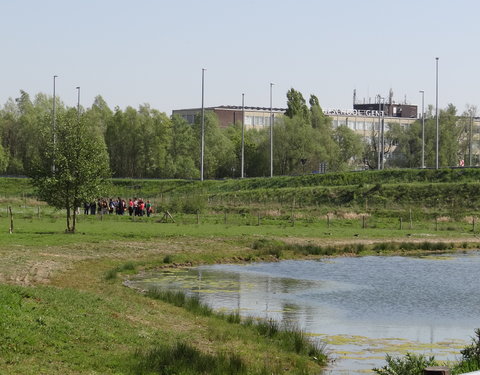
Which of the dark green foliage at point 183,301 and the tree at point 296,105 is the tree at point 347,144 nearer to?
the tree at point 296,105

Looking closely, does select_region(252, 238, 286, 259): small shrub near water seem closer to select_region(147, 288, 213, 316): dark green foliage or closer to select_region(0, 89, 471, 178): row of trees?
select_region(147, 288, 213, 316): dark green foliage

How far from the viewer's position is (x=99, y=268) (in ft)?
140

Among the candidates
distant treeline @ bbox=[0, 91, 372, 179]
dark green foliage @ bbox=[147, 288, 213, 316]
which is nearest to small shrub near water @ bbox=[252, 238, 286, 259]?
dark green foliage @ bbox=[147, 288, 213, 316]

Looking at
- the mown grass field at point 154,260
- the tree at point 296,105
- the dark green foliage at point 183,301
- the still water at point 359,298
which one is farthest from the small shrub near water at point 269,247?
the tree at point 296,105

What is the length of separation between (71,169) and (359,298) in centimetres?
2424

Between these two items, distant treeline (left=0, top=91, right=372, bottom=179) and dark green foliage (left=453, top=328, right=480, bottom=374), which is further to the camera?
distant treeline (left=0, top=91, right=372, bottom=179)

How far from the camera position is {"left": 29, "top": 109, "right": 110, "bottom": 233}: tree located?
56500 mm

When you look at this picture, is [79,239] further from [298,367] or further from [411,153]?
[411,153]

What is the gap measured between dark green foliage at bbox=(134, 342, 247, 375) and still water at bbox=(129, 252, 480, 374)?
3063 mm

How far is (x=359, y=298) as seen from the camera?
37344mm

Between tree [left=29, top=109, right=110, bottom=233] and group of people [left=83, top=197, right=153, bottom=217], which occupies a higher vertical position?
tree [left=29, top=109, right=110, bottom=233]

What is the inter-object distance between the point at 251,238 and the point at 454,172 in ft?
179

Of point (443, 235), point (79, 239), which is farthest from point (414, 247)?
point (79, 239)

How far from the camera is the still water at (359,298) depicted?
88.1ft
